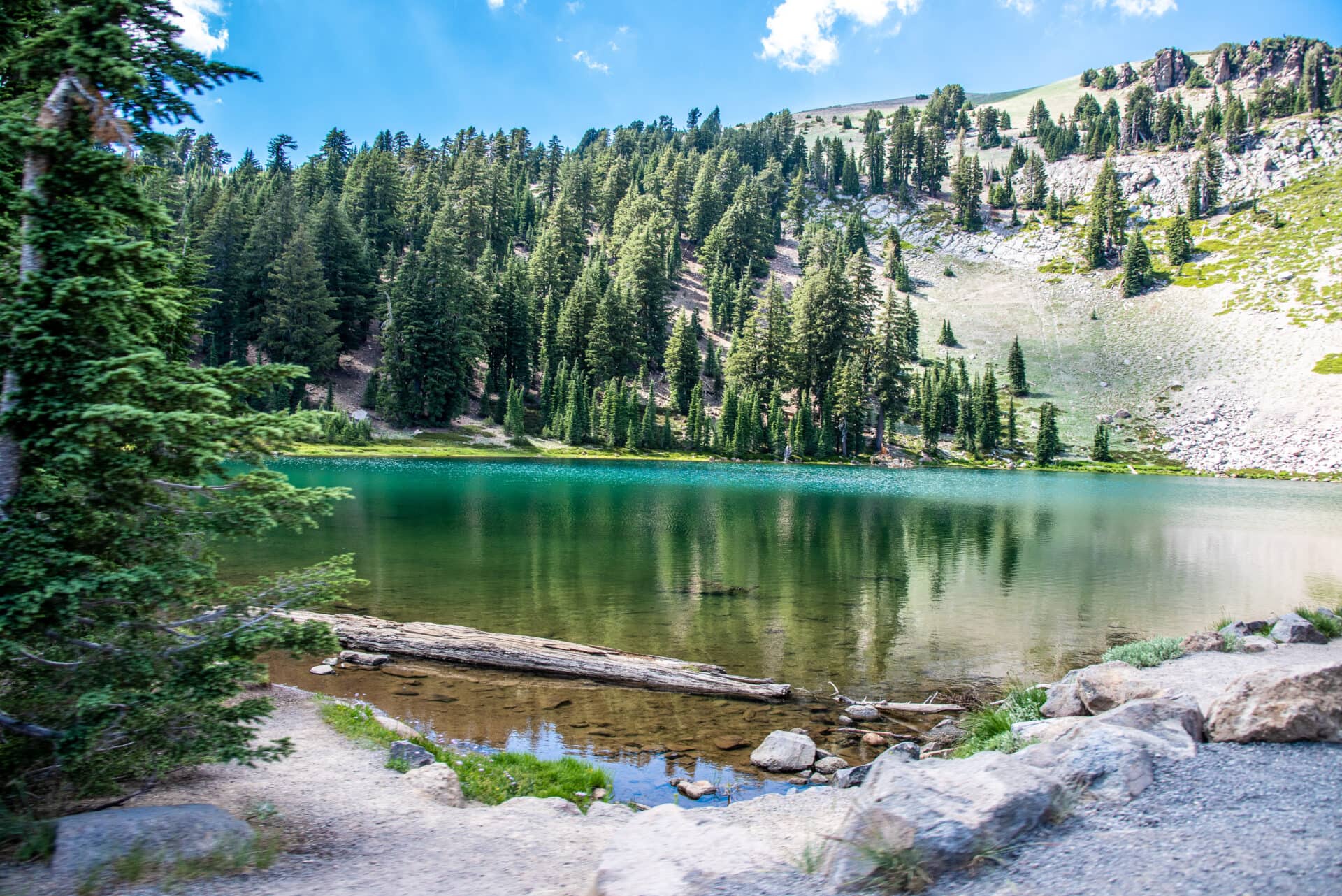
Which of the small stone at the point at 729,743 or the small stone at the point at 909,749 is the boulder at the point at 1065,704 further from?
the small stone at the point at 729,743

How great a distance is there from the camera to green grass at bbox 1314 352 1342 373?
104 metres

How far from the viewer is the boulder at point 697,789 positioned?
10.4 metres

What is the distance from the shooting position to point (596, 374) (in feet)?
342

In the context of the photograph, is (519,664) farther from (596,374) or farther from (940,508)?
(596,374)

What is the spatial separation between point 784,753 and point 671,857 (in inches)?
238

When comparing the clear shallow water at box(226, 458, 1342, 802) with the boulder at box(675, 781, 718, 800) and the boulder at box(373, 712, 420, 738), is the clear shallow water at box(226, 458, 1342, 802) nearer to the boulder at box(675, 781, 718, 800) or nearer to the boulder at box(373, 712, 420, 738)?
the boulder at box(675, 781, 718, 800)

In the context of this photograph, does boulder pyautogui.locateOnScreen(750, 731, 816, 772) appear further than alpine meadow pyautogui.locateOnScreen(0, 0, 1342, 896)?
Yes

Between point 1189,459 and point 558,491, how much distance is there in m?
99.2

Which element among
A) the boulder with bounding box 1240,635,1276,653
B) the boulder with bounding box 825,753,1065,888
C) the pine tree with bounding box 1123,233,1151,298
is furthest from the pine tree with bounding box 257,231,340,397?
the pine tree with bounding box 1123,233,1151,298

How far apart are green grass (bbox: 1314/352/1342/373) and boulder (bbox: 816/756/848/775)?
134904 millimetres

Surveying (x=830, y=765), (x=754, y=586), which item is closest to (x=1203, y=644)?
(x=830, y=765)

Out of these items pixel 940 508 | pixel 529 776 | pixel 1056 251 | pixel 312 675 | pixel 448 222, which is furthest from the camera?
pixel 1056 251

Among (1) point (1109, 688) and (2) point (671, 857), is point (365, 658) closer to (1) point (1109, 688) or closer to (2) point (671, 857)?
(2) point (671, 857)

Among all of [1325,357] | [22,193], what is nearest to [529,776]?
[22,193]
